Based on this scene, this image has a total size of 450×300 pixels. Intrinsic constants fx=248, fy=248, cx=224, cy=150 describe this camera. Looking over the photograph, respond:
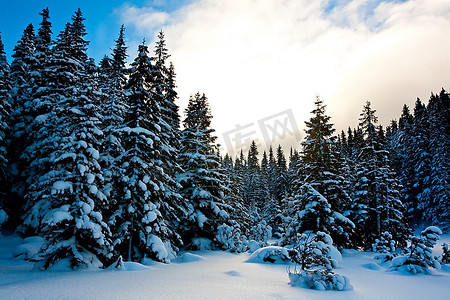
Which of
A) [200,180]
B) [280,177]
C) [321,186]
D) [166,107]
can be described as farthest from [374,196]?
[280,177]

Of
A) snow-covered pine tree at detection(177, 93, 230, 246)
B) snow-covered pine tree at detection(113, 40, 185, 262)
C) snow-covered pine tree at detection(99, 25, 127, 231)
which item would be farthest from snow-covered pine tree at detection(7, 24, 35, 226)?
snow-covered pine tree at detection(177, 93, 230, 246)

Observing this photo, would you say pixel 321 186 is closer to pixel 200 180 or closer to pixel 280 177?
pixel 200 180

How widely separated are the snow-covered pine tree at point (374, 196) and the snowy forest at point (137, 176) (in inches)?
5.3

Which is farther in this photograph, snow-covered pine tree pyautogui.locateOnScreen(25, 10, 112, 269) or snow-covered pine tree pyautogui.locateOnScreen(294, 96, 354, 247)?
snow-covered pine tree pyautogui.locateOnScreen(294, 96, 354, 247)

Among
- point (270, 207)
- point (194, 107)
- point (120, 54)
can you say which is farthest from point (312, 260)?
point (270, 207)

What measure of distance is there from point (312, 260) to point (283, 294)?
9.47 feet

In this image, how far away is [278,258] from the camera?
43.2 ft

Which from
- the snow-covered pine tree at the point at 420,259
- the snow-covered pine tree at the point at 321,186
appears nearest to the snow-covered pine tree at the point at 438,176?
the snow-covered pine tree at the point at 321,186

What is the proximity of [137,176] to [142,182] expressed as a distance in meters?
0.58

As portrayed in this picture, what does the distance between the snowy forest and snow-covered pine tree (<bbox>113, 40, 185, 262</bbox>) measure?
72 millimetres

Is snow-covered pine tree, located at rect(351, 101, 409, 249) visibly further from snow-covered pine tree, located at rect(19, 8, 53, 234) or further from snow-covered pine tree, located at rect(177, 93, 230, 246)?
snow-covered pine tree, located at rect(19, 8, 53, 234)

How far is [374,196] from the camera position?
26.3 metres

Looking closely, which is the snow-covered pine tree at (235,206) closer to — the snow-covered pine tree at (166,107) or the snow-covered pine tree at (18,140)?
the snow-covered pine tree at (166,107)

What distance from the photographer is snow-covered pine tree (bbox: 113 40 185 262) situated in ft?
46.1
